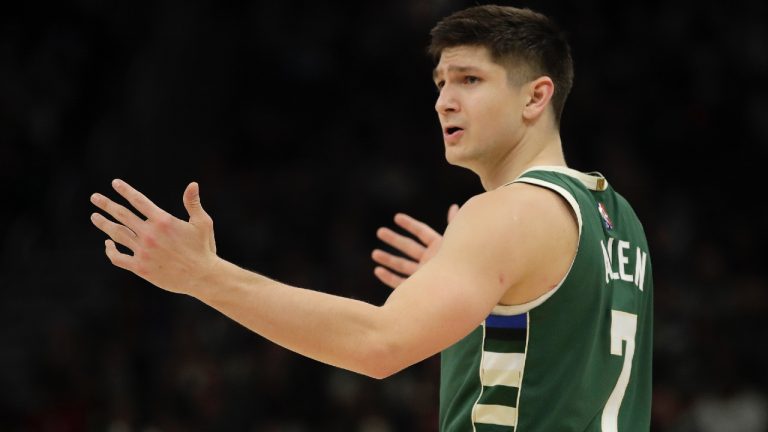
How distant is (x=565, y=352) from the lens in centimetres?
312

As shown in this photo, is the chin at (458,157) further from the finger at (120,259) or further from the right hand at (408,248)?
the finger at (120,259)

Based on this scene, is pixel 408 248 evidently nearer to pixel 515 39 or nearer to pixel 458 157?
pixel 458 157

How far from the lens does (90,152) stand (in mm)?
11156

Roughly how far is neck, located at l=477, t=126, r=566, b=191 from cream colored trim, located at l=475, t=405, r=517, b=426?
737 millimetres

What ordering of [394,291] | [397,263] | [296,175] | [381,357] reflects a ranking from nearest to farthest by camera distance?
[381,357] < [394,291] < [397,263] < [296,175]

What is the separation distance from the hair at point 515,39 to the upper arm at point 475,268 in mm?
538

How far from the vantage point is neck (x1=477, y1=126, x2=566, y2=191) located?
3.46m

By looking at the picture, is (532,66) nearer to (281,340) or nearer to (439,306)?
(439,306)

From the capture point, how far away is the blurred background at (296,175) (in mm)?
8984

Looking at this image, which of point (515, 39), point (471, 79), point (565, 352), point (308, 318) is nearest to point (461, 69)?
point (471, 79)

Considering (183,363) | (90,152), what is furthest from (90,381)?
(90,152)

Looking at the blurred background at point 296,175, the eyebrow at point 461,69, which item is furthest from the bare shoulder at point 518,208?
the blurred background at point 296,175

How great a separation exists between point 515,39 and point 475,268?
0.93 meters

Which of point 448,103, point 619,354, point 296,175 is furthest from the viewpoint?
point 296,175
